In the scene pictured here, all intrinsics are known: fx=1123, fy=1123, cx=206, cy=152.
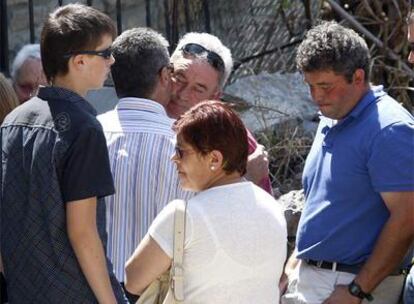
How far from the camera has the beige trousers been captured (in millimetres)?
4176

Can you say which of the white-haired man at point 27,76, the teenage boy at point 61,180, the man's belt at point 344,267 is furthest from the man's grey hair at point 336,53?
the white-haired man at point 27,76

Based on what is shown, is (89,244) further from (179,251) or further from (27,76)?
(27,76)

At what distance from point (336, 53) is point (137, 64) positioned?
2.44 ft

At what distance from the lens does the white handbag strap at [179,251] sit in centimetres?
331

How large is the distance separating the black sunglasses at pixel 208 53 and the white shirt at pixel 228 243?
1.28 meters

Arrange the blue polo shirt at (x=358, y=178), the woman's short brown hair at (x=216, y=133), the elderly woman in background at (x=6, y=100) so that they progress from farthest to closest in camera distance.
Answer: the elderly woman in background at (x=6, y=100) < the blue polo shirt at (x=358, y=178) < the woman's short brown hair at (x=216, y=133)

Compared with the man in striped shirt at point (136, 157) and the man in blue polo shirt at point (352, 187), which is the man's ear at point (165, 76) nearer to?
the man in striped shirt at point (136, 157)

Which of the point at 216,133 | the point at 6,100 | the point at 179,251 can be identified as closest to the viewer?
the point at 179,251

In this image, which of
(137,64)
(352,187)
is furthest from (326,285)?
(137,64)

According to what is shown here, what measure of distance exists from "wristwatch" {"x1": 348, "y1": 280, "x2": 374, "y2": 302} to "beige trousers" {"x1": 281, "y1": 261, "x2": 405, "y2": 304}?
0.17 feet

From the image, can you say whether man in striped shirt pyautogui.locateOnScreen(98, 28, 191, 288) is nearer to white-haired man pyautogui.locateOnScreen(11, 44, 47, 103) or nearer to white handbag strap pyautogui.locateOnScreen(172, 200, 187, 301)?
white handbag strap pyautogui.locateOnScreen(172, 200, 187, 301)

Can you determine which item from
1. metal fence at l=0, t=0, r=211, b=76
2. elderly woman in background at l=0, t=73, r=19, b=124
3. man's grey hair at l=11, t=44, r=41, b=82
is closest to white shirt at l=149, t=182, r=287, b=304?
elderly woman in background at l=0, t=73, r=19, b=124

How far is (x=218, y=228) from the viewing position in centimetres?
333

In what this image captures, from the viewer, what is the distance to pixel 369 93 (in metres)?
4.23
